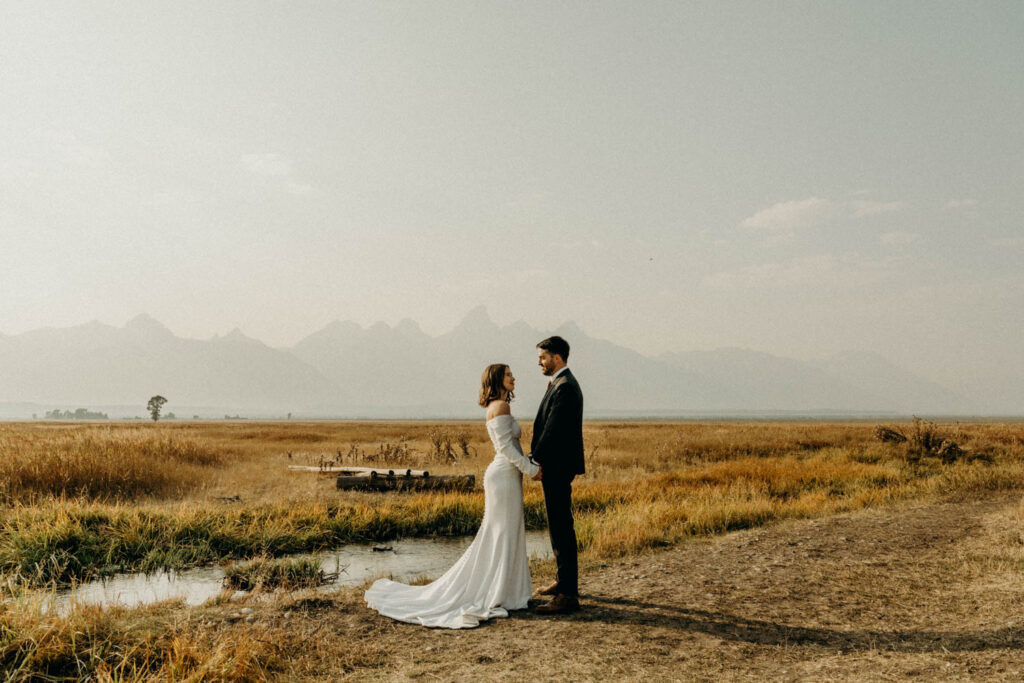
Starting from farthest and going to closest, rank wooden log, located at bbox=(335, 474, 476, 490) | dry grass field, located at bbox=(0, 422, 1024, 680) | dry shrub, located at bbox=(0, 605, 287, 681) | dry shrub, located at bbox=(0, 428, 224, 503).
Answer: wooden log, located at bbox=(335, 474, 476, 490) < dry shrub, located at bbox=(0, 428, 224, 503) < dry grass field, located at bbox=(0, 422, 1024, 680) < dry shrub, located at bbox=(0, 605, 287, 681)

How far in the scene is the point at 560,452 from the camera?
7832 millimetres

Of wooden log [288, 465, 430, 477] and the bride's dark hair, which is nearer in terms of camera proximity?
the bride's dark hair

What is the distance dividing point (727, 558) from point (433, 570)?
538cm

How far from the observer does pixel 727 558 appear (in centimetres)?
1116

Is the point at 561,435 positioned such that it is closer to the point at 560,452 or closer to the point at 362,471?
the point at 560,452

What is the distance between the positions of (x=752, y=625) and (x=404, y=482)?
14.0m

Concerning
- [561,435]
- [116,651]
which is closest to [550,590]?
[561,435]

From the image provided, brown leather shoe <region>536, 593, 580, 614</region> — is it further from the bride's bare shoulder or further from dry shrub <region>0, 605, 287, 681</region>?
dry shrub <region>0, 605, 287, 681</region>

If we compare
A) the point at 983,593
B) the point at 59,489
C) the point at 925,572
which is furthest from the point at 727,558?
the point at 59,489

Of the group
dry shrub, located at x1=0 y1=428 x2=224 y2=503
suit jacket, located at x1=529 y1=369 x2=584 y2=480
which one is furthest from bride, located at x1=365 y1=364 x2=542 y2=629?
dry shrub, located at x1=0 y1=428 x2=224 y2=503

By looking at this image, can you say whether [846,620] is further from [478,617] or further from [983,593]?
[478,617]

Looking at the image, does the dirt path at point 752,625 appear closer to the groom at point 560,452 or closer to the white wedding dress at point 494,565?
the white wedding dress at point 494,565

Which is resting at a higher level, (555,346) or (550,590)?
(555,346)

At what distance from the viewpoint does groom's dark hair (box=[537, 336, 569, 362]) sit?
804cm
